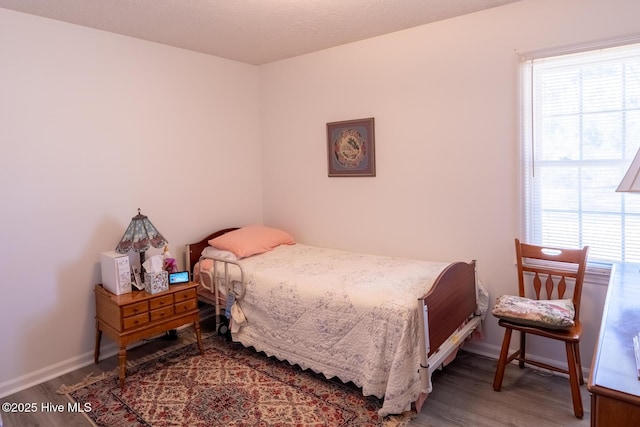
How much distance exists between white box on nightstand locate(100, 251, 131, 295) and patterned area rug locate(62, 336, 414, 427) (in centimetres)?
63

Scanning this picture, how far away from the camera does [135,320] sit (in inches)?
111

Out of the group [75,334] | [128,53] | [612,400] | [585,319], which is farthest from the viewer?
[128,53]

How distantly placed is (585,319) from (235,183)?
3256 mm

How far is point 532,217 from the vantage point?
2.92 meters

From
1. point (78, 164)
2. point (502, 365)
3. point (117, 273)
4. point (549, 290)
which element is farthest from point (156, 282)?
point (549, 290)

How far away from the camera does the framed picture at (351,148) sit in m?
3.64

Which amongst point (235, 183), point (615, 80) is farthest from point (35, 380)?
point (615, 80)

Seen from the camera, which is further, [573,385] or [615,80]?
[615,80]

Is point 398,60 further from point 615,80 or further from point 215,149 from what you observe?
point 215,149

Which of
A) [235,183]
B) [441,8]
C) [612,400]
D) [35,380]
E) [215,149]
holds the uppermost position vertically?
[441,8]

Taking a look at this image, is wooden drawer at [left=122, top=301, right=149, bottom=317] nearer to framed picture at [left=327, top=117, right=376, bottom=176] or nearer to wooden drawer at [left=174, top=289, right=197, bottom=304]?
wooden drawer at [left=174, top=289, right=197, bottom=304]

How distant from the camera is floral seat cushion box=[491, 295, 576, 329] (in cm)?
233

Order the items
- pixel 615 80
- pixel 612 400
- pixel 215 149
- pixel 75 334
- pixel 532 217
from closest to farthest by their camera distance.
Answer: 1. pixel 612 400
2. pixel 615 80
3. pixel 532 217
4. pixel 75 334
5. pixel 215 149

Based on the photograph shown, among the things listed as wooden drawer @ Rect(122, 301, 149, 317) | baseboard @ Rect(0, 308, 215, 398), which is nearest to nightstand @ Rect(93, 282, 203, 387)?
wooden drawer @ Rect(122, 301, 149, 317)
